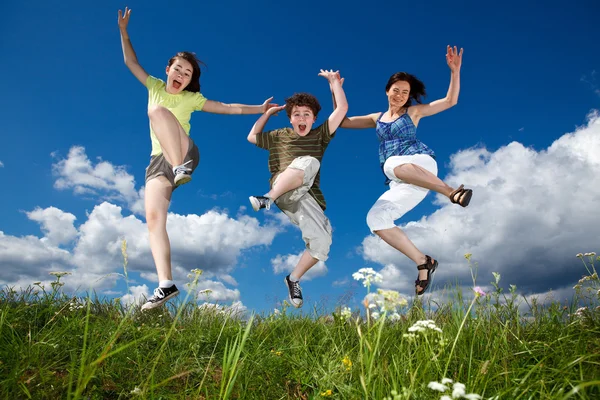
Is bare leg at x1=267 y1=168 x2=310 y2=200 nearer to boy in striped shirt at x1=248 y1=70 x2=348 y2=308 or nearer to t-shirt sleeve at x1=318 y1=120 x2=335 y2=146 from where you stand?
boy in striped shirt at x1=248 y1=70 x2=348 y2=308

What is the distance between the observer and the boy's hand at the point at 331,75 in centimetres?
730

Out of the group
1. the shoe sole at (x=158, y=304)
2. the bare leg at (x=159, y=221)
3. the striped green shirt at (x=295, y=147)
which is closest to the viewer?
the shoe sole at (x=158, y=304)

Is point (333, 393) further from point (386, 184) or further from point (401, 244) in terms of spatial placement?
point (386, 184)

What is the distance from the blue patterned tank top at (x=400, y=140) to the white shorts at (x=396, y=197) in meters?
0.10

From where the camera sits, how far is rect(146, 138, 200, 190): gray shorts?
6.48m

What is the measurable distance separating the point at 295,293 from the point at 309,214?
1234mm

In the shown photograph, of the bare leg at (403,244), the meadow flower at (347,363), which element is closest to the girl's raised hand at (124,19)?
the bare leg at (403,244)

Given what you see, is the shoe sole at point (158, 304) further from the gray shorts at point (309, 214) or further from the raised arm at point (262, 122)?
the raised arm at point (262, 122)

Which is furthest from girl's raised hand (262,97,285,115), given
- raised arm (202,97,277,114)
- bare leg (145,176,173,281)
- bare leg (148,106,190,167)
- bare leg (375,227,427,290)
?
bare leg (375,227,427,290)

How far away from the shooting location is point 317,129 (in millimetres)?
7168

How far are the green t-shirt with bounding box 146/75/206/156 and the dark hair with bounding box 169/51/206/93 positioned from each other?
143 mm

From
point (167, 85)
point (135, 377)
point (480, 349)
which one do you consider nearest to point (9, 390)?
point (135, 377)

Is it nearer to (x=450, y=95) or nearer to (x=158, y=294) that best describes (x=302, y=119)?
(x=450, y=95)

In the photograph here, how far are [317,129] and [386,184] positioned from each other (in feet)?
4.32
